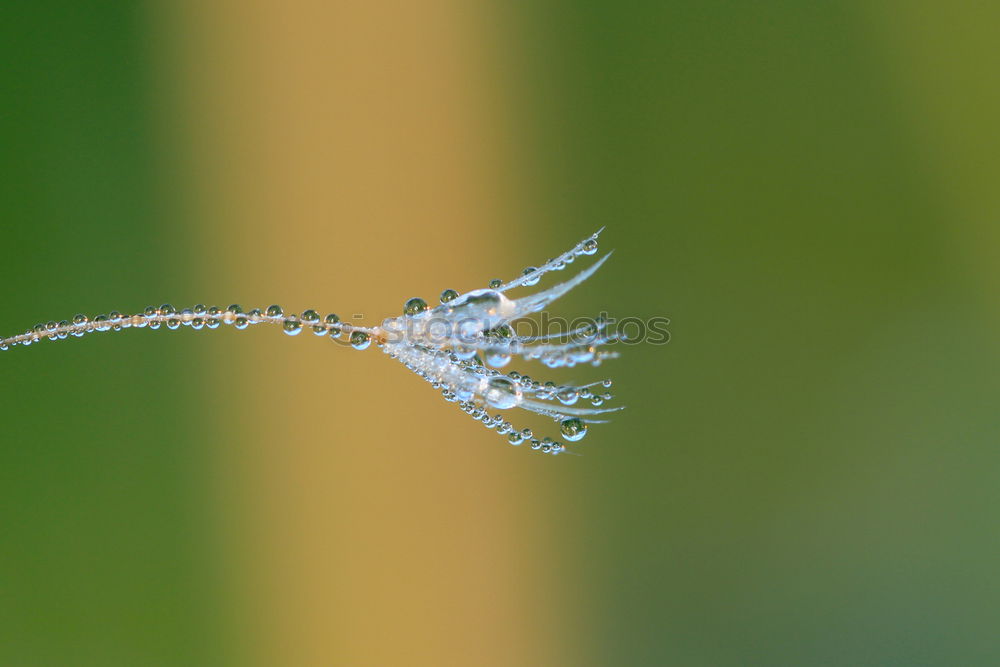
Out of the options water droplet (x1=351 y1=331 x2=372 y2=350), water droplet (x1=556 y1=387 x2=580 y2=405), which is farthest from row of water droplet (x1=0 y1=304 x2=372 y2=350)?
water droplet (x1=556 y1=387 x2=580 y2=405)

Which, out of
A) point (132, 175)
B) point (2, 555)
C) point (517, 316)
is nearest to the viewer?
point (517, 316)

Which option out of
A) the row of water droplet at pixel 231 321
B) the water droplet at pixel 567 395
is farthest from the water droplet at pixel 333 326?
the water droplet at pixel 567 395

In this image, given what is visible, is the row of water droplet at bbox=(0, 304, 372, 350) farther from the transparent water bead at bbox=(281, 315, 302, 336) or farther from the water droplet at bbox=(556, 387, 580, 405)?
the water droplet at bbox=(556, 387, 580, 405)

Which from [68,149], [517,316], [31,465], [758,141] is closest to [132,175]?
[68,149]

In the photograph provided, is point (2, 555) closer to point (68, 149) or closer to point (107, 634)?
point (107, 634)

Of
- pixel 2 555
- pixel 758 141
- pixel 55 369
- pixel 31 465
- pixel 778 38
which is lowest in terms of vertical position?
pixel 2 555

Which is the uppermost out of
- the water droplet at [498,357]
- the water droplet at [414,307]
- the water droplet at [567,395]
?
the water droplet at [414,307]

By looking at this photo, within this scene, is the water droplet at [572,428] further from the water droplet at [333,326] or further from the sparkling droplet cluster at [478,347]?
the water droplet at [333,326]

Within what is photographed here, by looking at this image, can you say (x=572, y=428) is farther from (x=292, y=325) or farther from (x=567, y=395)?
(x=292, y=325)

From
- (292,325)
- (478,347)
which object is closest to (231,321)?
(292,325)
